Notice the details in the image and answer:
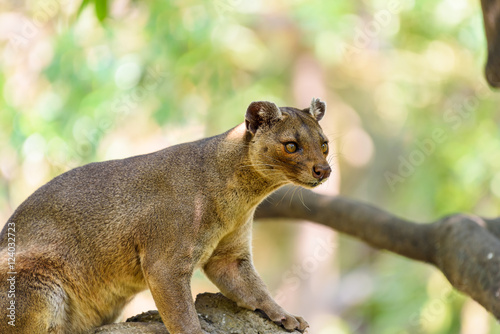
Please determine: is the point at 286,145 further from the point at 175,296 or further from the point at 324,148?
the point at 175,296

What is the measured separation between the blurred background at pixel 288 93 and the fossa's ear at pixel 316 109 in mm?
6218

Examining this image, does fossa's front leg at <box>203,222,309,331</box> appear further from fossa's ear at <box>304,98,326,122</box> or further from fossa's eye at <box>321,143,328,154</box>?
fossa's ear at <box>304,98,326,122</box>

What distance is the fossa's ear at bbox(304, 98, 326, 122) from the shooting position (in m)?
5.11

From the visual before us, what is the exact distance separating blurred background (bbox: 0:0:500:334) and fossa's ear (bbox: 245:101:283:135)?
20.7 feet

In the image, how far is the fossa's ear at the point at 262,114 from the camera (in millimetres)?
4762

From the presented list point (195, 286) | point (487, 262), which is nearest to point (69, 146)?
point (195, 286)

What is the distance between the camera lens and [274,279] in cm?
1889

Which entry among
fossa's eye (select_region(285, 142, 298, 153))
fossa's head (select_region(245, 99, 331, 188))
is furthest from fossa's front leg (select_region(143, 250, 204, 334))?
fossa's eye (select_region(285, 142, 298, 153))

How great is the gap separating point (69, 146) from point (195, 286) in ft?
19.1

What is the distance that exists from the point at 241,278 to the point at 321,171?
1172 millimetres

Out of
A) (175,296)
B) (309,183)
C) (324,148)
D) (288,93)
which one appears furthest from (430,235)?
(288,93)

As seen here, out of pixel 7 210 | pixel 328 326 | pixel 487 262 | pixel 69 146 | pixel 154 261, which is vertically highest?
pixel 154 261

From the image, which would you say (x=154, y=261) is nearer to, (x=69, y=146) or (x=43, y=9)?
(x=69, y=146)

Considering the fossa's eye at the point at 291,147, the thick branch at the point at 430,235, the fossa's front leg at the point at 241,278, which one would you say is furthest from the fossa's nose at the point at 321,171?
the thick branch at the point at 430,235
